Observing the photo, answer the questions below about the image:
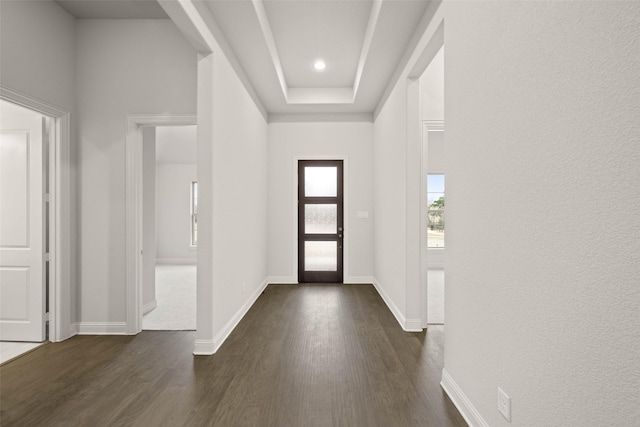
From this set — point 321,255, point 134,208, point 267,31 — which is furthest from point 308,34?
point 321,255

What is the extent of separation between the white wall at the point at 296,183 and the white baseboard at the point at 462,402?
11.6 ft

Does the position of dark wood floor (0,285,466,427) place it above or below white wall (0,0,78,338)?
below

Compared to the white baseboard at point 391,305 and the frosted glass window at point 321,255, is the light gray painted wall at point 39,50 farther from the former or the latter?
the white baseboard at point 391,305

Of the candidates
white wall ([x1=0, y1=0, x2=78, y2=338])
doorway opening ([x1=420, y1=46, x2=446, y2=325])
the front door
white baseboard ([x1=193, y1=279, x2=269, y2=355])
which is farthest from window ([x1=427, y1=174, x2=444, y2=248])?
white wall ([x1=0, y1=0, x2=78, y2=338])

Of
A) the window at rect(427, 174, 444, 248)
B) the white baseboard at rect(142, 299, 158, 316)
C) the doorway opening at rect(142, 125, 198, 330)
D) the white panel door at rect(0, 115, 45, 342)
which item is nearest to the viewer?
the white panel door at rect(0, 115, 45, 342)

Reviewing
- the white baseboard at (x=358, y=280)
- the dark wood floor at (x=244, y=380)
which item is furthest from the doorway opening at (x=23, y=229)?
the white baseboard at (x=358, y=280)

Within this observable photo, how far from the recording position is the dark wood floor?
2.10m

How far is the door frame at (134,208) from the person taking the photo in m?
3.57

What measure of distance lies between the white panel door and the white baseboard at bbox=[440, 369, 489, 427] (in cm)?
365

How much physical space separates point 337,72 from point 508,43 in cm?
365

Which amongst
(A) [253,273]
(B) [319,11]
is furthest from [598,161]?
(A) [253,273]

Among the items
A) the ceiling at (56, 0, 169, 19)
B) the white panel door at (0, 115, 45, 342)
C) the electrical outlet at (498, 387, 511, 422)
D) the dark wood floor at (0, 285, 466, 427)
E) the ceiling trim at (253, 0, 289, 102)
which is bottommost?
the dark wood floor at (0, 285, 466, 427)

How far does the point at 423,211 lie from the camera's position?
3.68m

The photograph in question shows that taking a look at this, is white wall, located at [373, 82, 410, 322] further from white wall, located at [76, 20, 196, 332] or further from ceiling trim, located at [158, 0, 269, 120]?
white wall, located at [76, 20, 196, 332]
